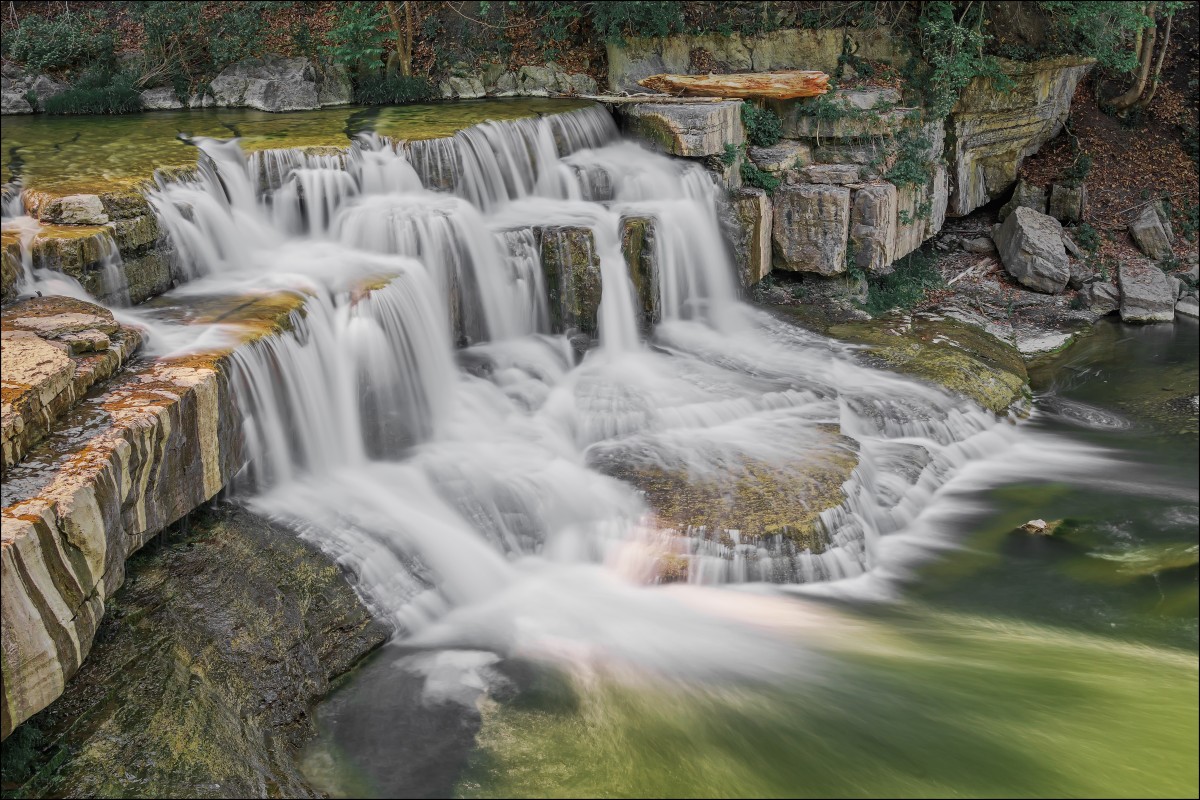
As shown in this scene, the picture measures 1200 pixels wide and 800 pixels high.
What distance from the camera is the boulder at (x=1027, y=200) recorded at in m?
14.7

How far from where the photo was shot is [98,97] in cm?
1391

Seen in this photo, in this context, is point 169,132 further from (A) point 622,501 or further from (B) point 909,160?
(B) point 909,160

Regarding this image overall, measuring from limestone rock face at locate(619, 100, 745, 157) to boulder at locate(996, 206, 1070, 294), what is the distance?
436 centimetres

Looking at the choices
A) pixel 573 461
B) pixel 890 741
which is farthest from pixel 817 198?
pixel 890 741

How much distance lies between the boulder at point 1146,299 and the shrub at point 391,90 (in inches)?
399

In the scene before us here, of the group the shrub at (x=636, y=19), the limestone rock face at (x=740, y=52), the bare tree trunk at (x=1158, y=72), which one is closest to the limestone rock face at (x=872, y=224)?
the limestone rock face at (x=740, y=52)

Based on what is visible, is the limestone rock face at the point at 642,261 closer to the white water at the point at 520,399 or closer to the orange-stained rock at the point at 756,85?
the white water at the point at 520,399

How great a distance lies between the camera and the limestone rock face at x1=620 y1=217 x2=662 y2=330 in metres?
10.7

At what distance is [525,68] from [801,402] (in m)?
8.27

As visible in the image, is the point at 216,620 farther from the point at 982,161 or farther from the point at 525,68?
the point at 982,161

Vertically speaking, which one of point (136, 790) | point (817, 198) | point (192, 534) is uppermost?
point (817, 198)

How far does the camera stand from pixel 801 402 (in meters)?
9.56

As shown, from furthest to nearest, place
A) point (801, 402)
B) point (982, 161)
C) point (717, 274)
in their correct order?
point (982, 161) < point (717, 274) < point (801, 402)

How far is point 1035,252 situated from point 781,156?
3.96 meters
